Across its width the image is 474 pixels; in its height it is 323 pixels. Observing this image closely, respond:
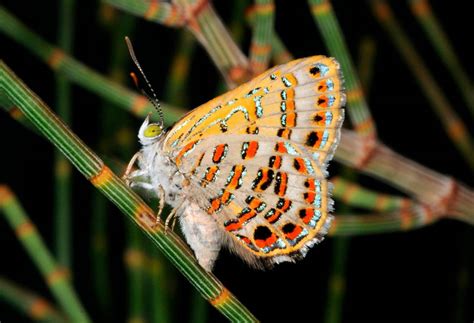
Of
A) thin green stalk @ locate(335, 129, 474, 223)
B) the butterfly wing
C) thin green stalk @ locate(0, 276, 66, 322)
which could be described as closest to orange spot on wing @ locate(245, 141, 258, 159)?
the butterfly wing

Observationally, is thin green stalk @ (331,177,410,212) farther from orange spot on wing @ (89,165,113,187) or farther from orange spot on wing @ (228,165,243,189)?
orange spot on wing @ (89,165,113,187)

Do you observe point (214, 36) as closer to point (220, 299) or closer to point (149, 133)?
point (149, 133)

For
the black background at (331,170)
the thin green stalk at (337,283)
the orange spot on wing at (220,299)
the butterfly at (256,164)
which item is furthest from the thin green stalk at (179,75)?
the orange spot on wing at (220,299)

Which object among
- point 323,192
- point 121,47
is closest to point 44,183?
point 121,47

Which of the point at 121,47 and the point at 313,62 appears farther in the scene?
the point at 121,47

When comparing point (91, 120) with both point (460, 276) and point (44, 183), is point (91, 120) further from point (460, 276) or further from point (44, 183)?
point (460, 276)

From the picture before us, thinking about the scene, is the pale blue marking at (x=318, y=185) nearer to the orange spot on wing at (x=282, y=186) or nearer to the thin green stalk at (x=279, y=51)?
the orange spot on wing at (x=282, y=186)

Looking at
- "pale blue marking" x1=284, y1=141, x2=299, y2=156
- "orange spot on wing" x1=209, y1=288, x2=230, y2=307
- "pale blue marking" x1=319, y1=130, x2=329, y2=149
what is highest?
"pale blue marking" x1=284, y1=141, x2=299, y2=156
